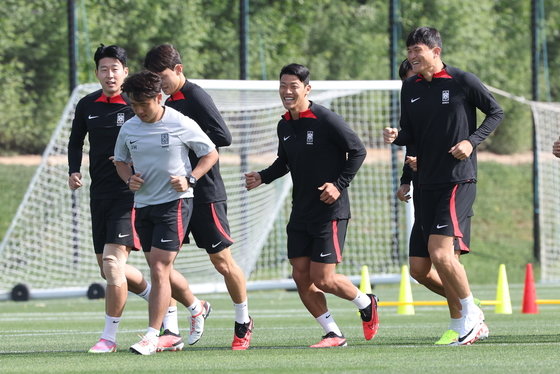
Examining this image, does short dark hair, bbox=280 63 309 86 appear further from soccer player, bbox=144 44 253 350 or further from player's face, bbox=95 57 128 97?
player's face, bbox=95 57 128 97

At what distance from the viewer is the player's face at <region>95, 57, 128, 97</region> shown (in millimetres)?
9602

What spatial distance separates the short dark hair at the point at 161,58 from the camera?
31.0 feet

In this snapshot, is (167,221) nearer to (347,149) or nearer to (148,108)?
(148,108)

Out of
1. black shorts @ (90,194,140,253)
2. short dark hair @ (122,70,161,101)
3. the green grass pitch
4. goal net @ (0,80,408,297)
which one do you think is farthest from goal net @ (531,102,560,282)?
short dark hair @ (122,70,161,101)

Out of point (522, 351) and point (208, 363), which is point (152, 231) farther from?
point (522, 351)

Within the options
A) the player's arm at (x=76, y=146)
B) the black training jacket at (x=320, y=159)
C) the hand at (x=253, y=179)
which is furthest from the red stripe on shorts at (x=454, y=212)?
the player's arm at (x=76, y=146)

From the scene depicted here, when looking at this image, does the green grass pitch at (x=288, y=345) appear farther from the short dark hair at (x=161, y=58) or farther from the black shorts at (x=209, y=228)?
the short dark hair at (x=161, y=58)

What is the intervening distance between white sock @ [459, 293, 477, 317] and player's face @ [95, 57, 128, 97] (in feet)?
9.65

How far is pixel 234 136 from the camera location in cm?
1925

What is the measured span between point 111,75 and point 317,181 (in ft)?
5.57

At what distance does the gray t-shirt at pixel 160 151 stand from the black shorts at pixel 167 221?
42mm

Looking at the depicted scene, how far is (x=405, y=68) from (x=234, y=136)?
8.57 meters

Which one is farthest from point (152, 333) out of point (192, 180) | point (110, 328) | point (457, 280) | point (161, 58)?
point (457, 280)

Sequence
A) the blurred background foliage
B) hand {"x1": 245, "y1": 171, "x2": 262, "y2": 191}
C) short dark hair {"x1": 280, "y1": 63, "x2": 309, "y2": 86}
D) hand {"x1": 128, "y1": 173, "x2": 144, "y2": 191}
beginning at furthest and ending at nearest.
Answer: the blurred background foliage → hand {"x1": 245, "y1": 171, "x2": 262, "y2": 191} → short dark hair {"x1": 280, "y1": 63, "x2": 309, "y2": 86} → hand {"x1": 128, "y1": 173, "x2": 144, "y2": 191}
